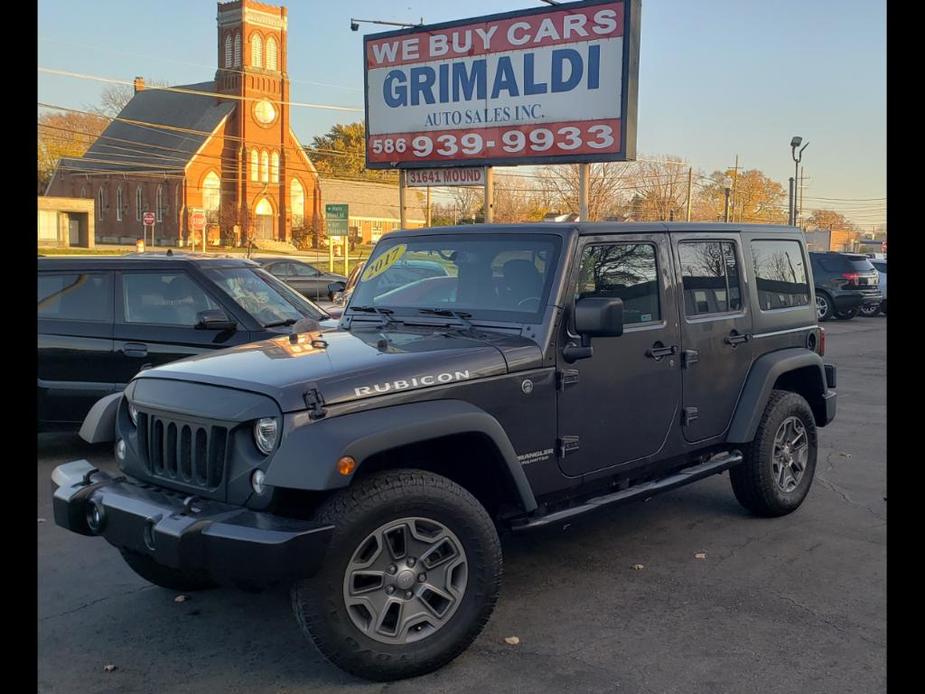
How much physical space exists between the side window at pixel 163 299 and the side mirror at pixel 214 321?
8 centimetres

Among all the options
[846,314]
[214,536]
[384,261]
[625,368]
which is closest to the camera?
[214,536]

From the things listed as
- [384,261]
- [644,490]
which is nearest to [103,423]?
[384,261]

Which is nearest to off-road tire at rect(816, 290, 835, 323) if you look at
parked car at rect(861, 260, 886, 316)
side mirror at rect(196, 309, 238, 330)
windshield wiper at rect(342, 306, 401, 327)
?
parked car at rect(861, 260, 886, 316)

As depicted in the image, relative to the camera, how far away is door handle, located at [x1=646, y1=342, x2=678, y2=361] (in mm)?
4988

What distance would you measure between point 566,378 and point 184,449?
1.86 m

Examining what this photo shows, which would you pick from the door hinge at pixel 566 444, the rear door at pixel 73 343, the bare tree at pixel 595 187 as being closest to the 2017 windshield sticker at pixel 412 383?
the door hinge at pixel 566 444

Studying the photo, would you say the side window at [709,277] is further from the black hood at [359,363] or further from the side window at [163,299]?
the side window at [163,299]

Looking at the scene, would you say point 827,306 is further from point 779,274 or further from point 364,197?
point 364,197

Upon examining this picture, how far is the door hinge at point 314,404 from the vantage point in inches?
142

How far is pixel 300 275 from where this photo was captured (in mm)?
26469

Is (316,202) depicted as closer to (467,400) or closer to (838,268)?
(838,268)

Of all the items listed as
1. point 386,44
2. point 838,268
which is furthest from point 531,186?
point 386,44

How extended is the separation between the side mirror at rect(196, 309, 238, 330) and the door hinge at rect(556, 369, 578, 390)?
4.16 metres

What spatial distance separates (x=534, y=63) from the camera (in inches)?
707
